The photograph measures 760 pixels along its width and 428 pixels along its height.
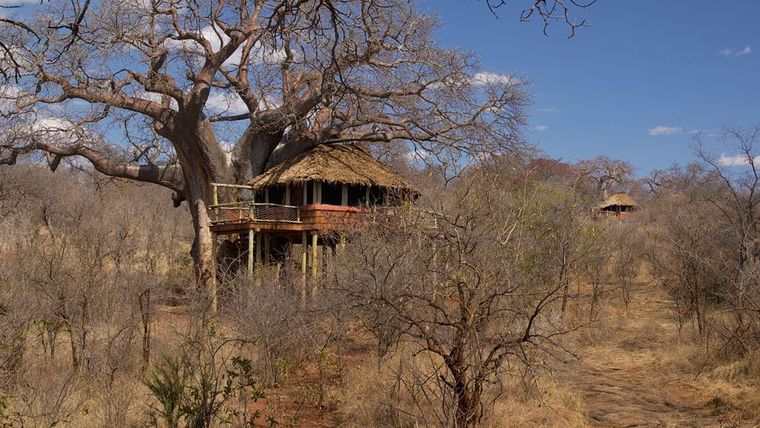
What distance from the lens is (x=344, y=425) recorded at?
841 cm

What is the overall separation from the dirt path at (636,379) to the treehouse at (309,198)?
5401mm

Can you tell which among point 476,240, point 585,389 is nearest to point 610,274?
point 585,389

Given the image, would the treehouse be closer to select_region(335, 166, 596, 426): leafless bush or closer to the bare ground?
select_region(335, 166, 596, 426): leafless bush

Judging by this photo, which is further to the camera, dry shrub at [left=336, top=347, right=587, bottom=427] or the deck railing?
the deck railing

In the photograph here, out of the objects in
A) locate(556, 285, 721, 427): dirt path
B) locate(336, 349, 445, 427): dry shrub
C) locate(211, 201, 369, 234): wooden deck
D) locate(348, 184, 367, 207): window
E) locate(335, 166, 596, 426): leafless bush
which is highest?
locate(348, 184, 367, 207): window

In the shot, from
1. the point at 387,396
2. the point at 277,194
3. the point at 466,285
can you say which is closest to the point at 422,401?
the point at 387,396

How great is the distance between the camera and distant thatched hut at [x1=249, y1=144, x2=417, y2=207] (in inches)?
680

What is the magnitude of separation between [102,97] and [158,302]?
5.35m

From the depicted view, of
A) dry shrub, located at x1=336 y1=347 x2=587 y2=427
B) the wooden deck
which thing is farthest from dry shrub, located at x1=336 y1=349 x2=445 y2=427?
the wooden deck

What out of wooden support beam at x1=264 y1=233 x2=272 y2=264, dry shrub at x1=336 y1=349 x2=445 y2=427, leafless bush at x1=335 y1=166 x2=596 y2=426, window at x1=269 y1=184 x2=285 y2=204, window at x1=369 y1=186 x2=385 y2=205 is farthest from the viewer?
window at x1=269 y1=184 x2=285 y2=204

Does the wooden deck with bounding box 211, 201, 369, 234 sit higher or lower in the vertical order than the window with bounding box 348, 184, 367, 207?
lower

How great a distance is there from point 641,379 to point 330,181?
8240 millimetres

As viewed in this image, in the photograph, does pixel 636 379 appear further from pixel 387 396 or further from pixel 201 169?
pixel 201 169

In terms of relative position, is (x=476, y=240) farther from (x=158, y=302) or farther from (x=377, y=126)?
(x=377, y=126)
